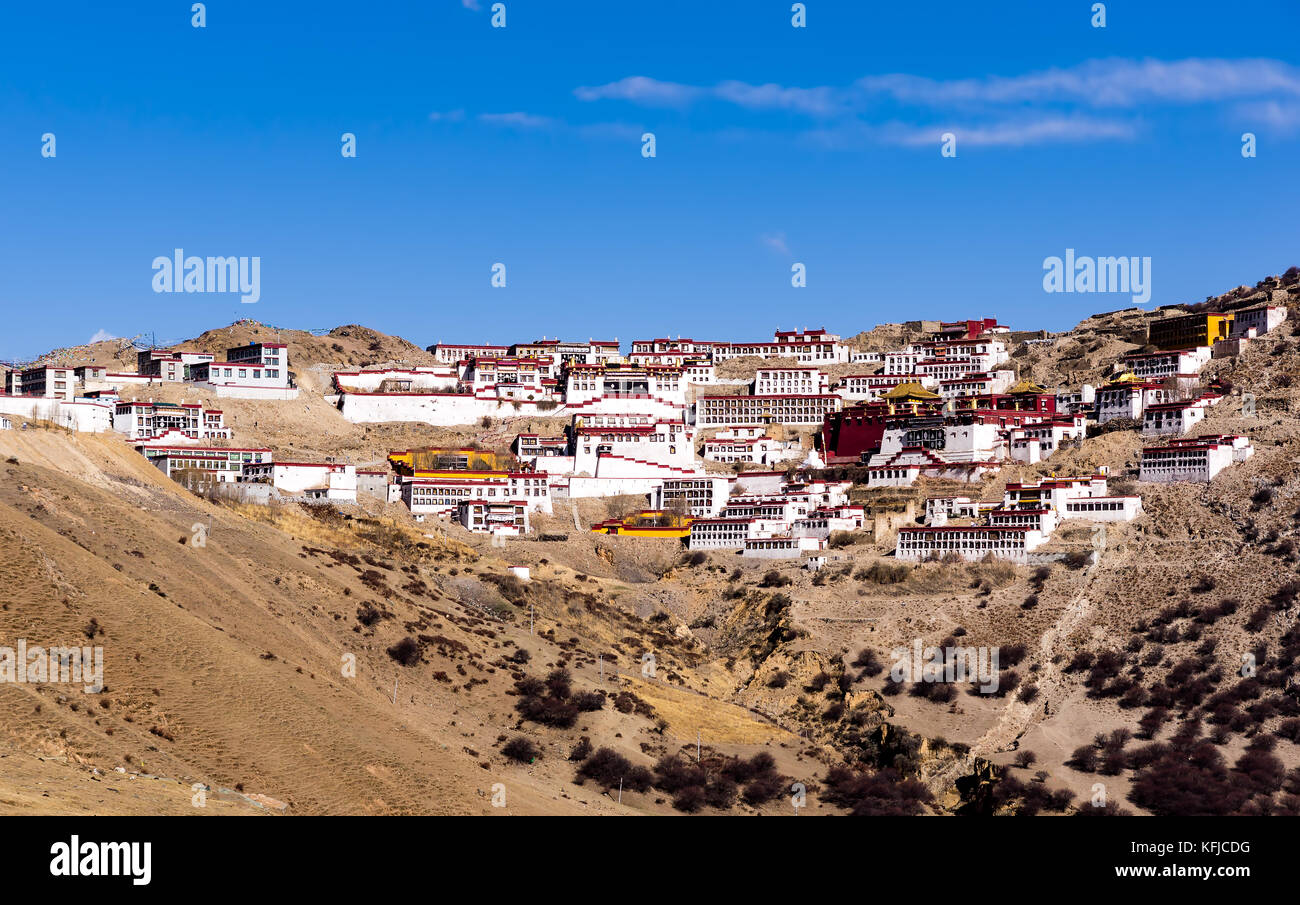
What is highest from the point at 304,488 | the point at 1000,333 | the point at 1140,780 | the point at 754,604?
the point at 1000,333

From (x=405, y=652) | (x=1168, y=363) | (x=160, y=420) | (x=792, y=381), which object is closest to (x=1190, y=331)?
(x=1168, y=363)

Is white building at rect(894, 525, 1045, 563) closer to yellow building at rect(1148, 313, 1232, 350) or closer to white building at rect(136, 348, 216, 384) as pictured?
yellow building at rect(1148, 313, 1232, 350)

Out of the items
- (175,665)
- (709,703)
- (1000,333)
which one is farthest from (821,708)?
(1000,333)

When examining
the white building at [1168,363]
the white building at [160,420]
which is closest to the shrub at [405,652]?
the white building at [160,420]

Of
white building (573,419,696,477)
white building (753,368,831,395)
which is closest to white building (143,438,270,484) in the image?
white building (573,419,696,477)

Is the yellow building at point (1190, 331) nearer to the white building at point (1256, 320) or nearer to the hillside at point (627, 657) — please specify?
the white building at point (1256, 320)
